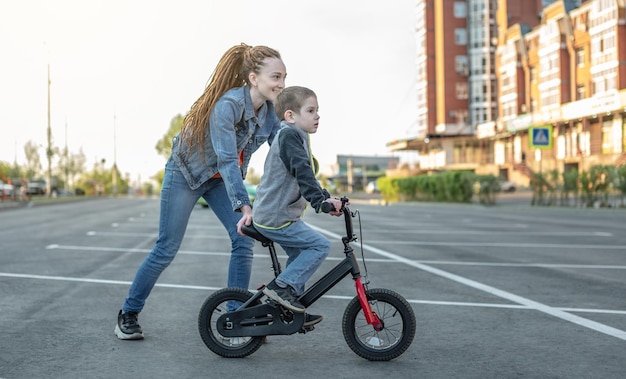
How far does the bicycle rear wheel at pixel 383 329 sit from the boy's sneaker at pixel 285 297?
0.97ft

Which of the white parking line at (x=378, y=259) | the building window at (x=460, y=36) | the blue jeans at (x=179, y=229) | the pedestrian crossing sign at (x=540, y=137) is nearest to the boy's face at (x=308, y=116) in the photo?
the blue jeans at (x=179, y=229)

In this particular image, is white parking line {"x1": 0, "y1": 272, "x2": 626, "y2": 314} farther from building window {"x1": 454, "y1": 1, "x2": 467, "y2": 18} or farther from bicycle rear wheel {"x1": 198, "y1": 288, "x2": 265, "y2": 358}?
building window {"x1": 454, "y1": 1, "x2": 467, "y2": 18}

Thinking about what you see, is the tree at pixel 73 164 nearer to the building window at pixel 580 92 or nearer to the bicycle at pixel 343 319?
the building window at pixel 580 92

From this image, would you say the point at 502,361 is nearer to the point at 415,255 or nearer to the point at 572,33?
the point at 415,255

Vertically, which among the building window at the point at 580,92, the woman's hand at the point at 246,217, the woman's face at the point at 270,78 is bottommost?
the woman's hand at the point at 246,217

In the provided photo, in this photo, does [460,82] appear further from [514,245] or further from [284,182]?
[284,182]

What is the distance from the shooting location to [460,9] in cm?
8362

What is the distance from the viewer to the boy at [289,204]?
4047 millimetres

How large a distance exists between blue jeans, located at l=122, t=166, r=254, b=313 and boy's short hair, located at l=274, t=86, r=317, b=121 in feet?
2.50

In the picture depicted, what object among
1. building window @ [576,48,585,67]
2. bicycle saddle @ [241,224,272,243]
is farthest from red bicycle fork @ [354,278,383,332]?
building window @ [576,48,585,67]

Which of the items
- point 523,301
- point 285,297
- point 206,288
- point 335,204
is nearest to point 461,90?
point 206,288

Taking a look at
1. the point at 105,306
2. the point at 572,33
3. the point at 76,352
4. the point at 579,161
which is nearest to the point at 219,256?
the point at 105,306

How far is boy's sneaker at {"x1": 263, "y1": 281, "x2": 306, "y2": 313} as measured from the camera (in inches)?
159

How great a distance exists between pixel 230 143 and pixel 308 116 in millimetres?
517
